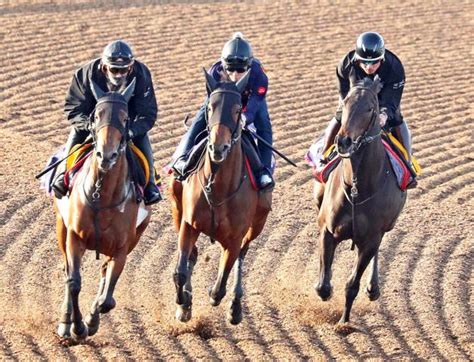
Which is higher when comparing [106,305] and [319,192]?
[106,305]

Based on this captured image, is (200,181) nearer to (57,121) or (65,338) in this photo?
(65,338)

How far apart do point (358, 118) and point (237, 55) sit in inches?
52.5

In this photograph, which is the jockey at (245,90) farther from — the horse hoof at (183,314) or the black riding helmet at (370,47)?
the horse hoof at (183,314)

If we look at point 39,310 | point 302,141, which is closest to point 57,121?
point 302,141

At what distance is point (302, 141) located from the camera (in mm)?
17516

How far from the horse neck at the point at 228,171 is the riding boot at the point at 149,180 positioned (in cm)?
59

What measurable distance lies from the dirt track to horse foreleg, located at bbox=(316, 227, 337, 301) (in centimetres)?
32

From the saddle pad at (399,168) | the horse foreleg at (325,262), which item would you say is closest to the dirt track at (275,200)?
the horse foreleg at (325,262)

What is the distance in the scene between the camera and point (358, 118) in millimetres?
10461

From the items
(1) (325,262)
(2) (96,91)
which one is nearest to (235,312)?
(1) (325,262)

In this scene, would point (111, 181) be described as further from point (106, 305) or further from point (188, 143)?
point (188, 143)

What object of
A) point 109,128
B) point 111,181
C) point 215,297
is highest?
point 109,128

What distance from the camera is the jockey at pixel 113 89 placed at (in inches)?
414

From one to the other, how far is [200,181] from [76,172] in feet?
3.68
